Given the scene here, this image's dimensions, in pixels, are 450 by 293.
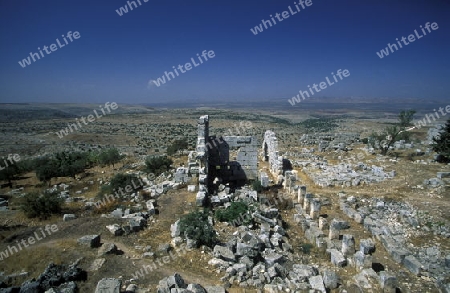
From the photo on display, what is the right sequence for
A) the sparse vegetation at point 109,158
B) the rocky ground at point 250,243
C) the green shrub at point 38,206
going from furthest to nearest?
the sparse vegetation at point 109,158 < the green shrub at point 38,206 < the rocky ground at point 250,243

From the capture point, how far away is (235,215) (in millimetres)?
10016

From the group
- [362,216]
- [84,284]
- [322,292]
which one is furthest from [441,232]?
[84,284]

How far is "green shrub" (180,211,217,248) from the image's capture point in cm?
801

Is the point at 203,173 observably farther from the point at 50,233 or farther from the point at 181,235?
the point at 50,233

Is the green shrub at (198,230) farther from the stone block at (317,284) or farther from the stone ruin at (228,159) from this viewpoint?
the stone ruin at (228,159)

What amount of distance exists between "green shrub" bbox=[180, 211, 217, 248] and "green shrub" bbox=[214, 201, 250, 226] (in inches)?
62.0

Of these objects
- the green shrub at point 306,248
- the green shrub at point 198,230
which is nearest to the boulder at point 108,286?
the green shrub at point 198,230

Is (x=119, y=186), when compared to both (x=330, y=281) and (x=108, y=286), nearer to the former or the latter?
(x=108, y=286)

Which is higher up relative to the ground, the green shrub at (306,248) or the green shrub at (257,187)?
the green shrub at (257,187)

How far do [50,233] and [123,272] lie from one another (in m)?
3.83

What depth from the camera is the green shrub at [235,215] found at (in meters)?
9.90

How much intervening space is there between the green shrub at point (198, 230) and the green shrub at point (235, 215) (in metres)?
1.58

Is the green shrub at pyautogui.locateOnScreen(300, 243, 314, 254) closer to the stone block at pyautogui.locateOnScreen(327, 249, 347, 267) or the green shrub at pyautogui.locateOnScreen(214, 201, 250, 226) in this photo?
the stone block at pyautogui.locateOnScreen(327, 249, 347, 267)

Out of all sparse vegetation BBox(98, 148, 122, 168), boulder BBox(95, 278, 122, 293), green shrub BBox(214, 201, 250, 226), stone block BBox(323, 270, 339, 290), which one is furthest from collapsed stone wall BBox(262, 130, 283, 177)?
boulder BBox(95, 278, 122, 293)
